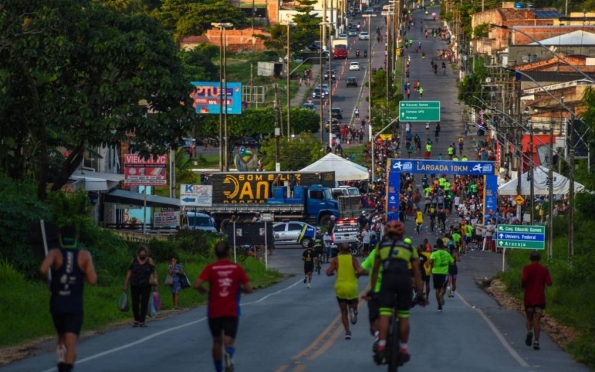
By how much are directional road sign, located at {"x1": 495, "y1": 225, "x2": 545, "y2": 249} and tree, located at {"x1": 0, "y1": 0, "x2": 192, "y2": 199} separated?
39.0ft

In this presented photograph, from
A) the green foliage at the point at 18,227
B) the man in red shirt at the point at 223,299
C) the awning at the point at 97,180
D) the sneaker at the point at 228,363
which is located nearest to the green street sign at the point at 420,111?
the awning at the point at 97,180

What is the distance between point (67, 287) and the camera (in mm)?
14750

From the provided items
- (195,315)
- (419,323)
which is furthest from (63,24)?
(419,323)

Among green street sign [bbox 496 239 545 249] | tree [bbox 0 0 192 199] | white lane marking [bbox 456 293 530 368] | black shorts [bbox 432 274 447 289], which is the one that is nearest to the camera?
white lane marking [bbox 456 293 530 368]

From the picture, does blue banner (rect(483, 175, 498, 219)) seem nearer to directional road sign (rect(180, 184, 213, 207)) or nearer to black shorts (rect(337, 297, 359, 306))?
directional road sign (rect(180, 184, 213, 207))

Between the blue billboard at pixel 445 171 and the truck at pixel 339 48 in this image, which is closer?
the blue billboard at pixel 445 171

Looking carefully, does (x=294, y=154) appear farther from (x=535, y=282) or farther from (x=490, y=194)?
(x=535, y=282)

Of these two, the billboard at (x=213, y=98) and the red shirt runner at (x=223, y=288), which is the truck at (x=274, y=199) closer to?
the billboard at (x=213, y=98)

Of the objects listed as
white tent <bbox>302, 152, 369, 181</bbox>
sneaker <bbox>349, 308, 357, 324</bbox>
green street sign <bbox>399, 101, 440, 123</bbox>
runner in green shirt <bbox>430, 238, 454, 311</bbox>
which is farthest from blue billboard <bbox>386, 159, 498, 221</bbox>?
sneaker <bbox>349, 308, 357, 324</bbox>

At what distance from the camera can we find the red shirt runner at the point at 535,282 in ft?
70.0

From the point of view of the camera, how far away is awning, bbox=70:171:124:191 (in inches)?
2078

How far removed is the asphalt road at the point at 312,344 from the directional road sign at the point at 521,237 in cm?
988

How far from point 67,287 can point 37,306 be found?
39.4 feet

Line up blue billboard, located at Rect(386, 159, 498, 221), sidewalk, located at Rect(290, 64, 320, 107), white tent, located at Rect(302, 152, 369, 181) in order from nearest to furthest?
1. blue billboard, located at Rect(386, 159, 498, 221)
2. white tent, located at Rect(302, 152, 369, 181)
3. sidewalk, located at Rect(290, 64, 320, 107)
